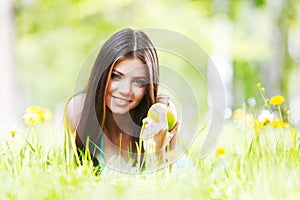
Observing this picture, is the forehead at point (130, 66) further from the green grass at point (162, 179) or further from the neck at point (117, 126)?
the green grass at point (162, 179)

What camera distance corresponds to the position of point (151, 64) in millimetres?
1639

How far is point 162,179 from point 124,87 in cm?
35

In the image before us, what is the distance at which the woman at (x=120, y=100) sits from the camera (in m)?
1.60

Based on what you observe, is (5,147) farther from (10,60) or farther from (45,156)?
(10,60)

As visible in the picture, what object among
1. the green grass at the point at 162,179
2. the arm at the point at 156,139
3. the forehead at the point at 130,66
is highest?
the forehead at the point at 130,66

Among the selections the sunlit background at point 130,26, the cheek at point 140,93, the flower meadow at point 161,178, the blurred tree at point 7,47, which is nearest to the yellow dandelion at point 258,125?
the flower meadow at point 161,178

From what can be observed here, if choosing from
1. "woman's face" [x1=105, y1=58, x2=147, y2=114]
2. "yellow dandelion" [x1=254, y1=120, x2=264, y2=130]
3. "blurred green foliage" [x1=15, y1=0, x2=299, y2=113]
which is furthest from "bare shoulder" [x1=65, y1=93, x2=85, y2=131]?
"blurred green foliage" [x1=15, y1=0, x2=299, y2=113]

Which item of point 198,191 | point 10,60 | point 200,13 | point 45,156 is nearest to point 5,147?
point 45,156

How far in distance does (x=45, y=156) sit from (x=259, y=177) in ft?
1.98

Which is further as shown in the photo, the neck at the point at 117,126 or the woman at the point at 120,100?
the neck at the point at 117,126

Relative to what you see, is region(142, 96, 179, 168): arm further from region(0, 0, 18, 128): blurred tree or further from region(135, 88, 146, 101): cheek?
region(0, 0, 18, 128): blurred tree

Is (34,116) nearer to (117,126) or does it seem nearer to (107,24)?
(117,126)

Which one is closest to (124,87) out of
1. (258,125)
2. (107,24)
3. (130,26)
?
(258,125)

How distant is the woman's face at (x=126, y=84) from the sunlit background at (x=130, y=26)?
378 cm
